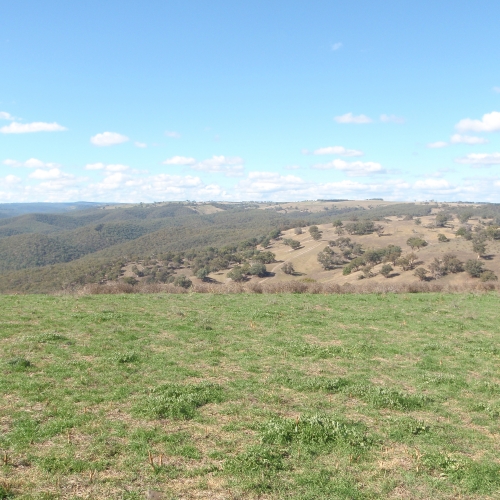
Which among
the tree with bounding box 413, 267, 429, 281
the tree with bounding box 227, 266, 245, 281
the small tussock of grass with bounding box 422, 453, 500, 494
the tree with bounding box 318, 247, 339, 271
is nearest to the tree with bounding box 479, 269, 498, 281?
the tree with bounding box 413, 267, 429, 281

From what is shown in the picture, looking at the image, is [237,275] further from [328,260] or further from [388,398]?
[388,398]

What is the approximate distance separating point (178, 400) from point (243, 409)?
1.58 metres

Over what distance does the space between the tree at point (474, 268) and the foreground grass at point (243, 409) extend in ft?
182

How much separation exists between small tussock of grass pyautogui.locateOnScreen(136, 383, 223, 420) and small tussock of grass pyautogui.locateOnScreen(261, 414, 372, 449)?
191cm

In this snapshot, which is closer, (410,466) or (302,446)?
(410,466)

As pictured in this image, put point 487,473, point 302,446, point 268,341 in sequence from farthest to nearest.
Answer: point 268,341 < point 302,446 < point 487,473

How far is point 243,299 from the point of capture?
26547 mm

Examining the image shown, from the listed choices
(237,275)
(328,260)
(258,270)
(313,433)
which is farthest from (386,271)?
(313,433)

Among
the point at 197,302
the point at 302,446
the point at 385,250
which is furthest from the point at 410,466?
the point at 385,250

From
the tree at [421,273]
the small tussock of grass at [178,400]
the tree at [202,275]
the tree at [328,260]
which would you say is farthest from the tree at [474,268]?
the small tussock of grass at [178,400]

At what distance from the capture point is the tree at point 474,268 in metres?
66.7

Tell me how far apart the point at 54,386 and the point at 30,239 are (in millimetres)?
205115

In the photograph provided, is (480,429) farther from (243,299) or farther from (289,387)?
(243,299)

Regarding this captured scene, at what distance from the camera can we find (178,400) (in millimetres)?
9203
